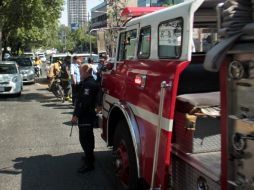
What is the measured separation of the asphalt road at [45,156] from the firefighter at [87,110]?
0.25m

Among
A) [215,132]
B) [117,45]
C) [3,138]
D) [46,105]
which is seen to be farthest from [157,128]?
[46,105]

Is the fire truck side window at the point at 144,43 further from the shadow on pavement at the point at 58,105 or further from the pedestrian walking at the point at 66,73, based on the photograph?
the pedestrian walking at the point at 66,73

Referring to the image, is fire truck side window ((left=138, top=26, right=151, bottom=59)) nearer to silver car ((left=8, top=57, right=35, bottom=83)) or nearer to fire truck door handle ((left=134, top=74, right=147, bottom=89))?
fire truck door handle ((left=134, top=74, right=147, bottom=89))

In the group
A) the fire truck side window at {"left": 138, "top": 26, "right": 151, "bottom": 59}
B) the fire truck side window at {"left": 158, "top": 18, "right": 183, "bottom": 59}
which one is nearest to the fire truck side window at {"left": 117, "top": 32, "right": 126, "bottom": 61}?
the fire truck side window at {"left": 138, "top": 26, "right": 151, "bottom": 59}

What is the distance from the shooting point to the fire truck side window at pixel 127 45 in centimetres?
553

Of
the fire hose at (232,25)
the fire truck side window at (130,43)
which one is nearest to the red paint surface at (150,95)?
the fire truck side window at (130,43)

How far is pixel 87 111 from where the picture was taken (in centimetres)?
696

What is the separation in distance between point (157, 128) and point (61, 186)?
104 inches

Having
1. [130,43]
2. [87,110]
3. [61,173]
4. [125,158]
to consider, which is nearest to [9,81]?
[61,173]

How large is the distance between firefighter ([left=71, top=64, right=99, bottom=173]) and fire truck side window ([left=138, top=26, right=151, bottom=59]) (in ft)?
5.83

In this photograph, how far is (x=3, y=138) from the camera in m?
9.86

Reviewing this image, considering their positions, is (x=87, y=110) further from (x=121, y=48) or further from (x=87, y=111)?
(x=121, y=48)

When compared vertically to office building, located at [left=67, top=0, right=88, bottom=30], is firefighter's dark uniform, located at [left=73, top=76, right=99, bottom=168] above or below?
below

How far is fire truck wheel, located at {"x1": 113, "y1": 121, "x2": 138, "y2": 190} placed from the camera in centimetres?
507
